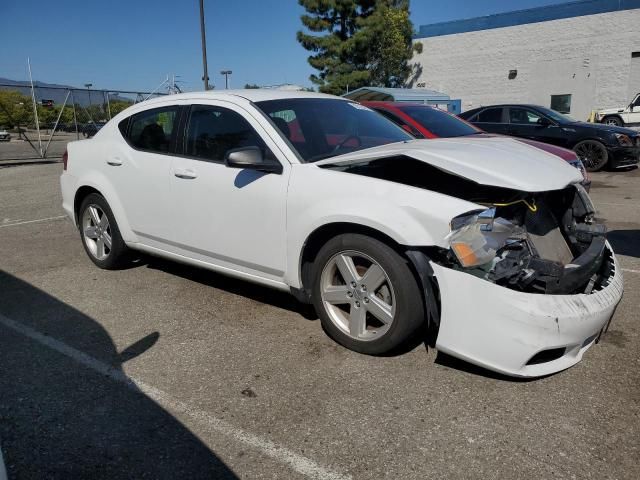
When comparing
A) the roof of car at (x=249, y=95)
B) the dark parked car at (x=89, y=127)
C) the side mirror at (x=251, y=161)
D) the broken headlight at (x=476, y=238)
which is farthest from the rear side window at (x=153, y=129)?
the dark parked car at (x=89, y=127)

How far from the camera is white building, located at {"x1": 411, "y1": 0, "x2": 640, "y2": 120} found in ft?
87.1

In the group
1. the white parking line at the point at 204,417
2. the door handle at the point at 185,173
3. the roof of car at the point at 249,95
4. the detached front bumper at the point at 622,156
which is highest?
the roof of car at the point at 249,95

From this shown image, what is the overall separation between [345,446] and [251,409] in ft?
1.87

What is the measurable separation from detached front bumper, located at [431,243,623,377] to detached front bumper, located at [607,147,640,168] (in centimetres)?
1031

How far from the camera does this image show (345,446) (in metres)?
2.38

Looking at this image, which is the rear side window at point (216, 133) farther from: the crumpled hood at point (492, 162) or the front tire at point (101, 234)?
the front tire at point (101, 234)

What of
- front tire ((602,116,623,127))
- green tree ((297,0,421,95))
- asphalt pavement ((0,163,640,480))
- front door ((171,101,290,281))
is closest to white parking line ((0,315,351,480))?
asphalt pavement ((0,163,640,480))

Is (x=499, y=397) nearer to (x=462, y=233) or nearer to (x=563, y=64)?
(x=462, y=233)

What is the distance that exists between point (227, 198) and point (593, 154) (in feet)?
35.6

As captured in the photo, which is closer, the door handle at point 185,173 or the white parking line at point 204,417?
the white parking line at point 204,417

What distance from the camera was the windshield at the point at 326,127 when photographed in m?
3.63

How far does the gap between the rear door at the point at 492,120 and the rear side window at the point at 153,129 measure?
31.0 feet

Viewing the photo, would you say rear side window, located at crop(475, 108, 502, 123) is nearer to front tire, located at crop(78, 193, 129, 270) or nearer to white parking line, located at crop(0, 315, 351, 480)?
front tire, located at crop(78, 193, 129, 270)

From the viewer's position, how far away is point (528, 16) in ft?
95.3
